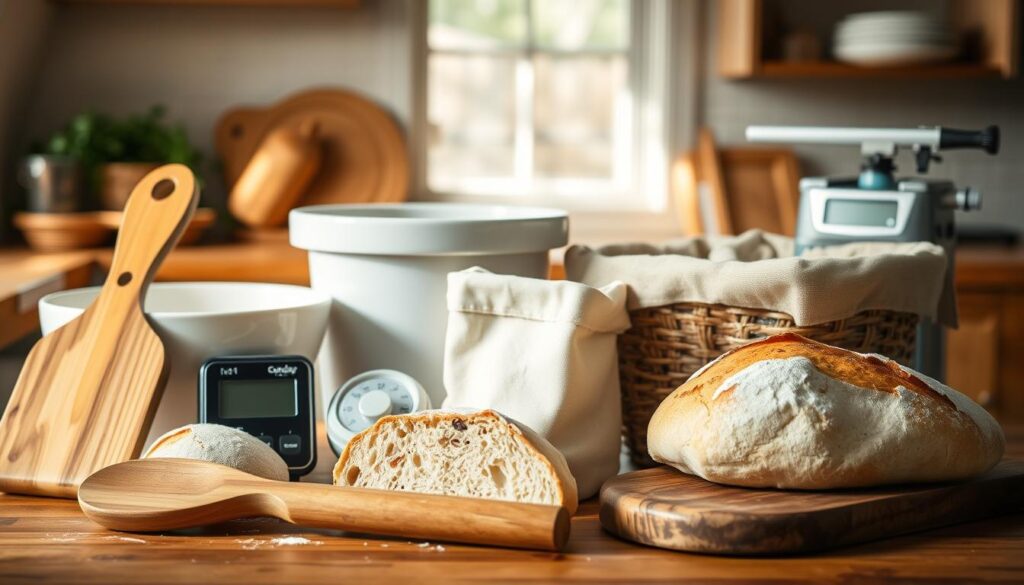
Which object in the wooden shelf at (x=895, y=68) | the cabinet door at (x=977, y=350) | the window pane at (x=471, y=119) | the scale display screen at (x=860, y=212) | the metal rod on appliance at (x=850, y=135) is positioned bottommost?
the cabinet door at (x=977, y=350)

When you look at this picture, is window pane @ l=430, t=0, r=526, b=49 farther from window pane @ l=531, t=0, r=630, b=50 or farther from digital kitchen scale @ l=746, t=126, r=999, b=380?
digital kitchen scale @ l=746, t=126, r=999, b=380

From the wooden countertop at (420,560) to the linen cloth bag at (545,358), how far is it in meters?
0.10

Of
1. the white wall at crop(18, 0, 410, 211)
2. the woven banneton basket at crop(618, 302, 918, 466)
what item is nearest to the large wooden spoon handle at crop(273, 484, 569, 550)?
the woven banneton basket at crop(618, 302, 918, 466)

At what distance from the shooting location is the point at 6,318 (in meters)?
1.83

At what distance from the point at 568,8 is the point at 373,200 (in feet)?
2.57

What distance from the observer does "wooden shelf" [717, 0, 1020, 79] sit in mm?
2873

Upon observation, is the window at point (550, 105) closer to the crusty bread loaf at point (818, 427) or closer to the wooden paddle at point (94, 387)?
the wooden paddle at point (94, 387)

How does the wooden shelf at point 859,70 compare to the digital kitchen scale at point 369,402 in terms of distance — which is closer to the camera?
the digital kitchen scale at point 369,402

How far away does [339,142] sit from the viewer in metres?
3.01

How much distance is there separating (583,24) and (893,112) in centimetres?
92

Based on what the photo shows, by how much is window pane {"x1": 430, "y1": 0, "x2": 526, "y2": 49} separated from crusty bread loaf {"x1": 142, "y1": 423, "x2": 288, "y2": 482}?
94.8 inches

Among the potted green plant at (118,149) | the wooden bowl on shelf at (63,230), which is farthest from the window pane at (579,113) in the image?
the wooden bowl on shelf at (63,230)

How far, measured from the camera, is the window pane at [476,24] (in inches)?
123

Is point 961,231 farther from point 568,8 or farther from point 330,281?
point 330,281
